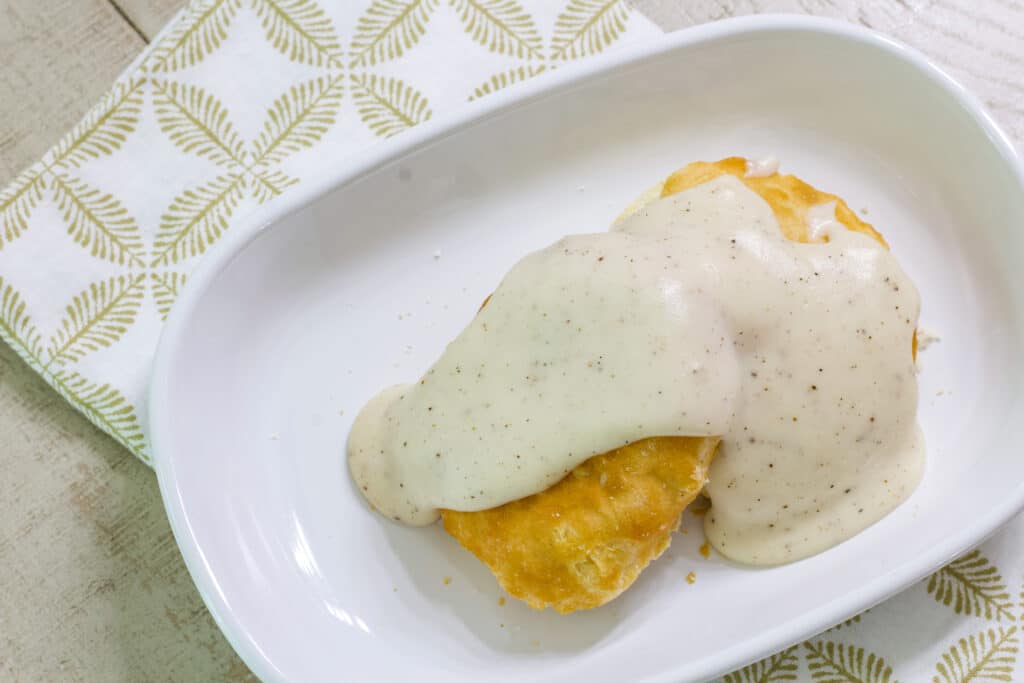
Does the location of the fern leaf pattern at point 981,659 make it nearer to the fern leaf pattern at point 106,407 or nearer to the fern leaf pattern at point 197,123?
the fern leaf pattern at point 106,407

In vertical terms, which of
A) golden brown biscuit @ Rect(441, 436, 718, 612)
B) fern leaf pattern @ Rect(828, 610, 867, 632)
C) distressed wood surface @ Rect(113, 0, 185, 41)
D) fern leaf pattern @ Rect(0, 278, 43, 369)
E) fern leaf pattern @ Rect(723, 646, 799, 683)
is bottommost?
fern leaf pattern @ Rect(723, 646, 799, 683)

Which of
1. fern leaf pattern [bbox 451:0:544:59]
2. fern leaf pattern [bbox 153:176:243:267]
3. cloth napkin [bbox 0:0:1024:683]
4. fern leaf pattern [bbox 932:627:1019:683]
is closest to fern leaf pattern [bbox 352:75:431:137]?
cloth napkin [bbox 0:0:1024:683]

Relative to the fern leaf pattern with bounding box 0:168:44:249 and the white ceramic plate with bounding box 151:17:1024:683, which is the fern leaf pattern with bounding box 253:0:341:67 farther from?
the fern leaf pattern with bounding box 0:168:44:249

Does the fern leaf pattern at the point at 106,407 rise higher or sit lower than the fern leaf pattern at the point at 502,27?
lower

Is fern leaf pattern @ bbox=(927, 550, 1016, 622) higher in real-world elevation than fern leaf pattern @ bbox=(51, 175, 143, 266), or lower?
lower

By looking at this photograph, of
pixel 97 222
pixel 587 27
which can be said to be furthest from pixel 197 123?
pixel 587 27

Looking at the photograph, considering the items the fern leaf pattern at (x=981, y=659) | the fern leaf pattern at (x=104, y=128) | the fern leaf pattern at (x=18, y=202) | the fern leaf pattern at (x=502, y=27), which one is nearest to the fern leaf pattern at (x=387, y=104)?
the fern leaf pattern at (x=502, y=27)

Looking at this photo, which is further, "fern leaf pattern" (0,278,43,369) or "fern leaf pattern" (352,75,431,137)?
"fern leaf pattern" (352,75,431,137)
